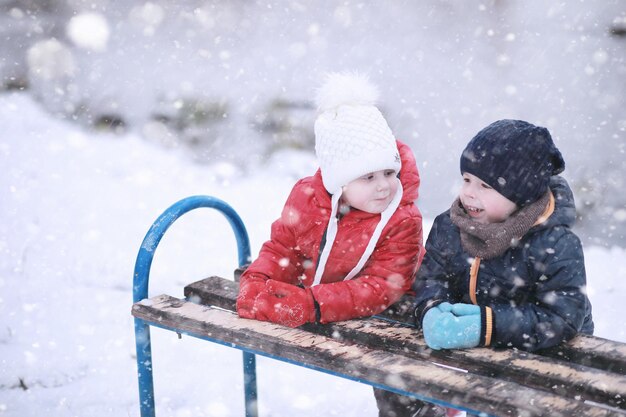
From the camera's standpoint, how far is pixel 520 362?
6.22ft

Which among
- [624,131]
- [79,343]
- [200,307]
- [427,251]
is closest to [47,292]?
[79,343]

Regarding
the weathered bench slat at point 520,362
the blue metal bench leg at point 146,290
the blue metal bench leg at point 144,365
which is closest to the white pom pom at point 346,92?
the blue metal bench leg at point 146,290

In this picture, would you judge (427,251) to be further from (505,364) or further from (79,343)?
(79,343)

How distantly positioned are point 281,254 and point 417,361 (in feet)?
2.79

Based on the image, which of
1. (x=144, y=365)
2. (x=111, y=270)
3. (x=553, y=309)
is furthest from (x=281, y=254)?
(x=111, y=270)

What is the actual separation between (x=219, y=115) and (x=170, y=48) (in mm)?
1535

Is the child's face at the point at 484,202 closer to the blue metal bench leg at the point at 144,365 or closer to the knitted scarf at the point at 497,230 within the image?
the knitted scarf at the point at 497,230

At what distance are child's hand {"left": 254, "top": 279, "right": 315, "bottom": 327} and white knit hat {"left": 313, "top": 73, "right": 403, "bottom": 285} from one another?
24 cm

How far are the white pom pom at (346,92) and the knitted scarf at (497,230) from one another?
2.11 feet

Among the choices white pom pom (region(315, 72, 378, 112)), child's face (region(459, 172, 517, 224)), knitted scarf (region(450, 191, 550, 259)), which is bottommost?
knitted scarf (region(450, 191, 550, 259))

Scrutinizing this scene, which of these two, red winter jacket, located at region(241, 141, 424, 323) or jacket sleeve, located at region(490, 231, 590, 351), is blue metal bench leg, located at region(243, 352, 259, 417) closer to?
red winter jacket, located at region(241, 141, 424, 323)

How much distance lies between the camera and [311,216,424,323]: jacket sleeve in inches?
87.7

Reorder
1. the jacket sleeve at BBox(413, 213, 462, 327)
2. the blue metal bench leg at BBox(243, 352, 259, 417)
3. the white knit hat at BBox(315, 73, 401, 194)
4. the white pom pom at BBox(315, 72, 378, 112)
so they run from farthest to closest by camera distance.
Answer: the blue metal bench leg at BBox(243, 352, 259, 417), the white pom pom at BBox(315, 72, 378, 112), the white knit hat at BBox(315, 73, 401, 194), the jacket sleeve at BBox(413, 213, 462, 327)

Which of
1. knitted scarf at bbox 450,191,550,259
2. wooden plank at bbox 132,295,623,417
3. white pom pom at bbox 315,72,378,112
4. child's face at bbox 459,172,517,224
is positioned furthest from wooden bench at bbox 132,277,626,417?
white pom pom at bbox 315,72,378,112
